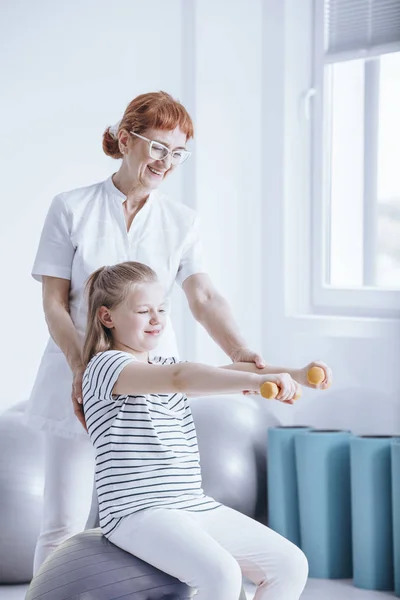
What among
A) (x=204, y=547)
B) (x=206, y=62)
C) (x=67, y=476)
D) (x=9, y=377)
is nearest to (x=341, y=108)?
(x=206, y=62)

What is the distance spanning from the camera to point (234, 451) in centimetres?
283

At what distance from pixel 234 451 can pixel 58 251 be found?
1062 mm

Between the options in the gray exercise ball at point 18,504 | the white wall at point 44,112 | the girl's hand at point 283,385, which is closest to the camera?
the girl's hand at point 283,385

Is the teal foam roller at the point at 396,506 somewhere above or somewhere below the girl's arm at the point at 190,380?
below

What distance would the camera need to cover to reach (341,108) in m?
3.39

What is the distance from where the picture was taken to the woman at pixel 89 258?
2.01m

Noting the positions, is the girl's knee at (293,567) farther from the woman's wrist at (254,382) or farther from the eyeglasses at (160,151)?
the eyeglasses at (160,151)

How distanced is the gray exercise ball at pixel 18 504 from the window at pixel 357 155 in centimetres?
132

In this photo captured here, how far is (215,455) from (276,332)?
31.0 inches

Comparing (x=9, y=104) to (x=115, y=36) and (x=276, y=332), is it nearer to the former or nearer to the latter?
(x=115, y=36)

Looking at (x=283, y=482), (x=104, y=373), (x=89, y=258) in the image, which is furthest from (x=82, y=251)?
(x=283, y=482)

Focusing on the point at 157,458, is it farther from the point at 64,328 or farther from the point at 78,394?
the point at 64,328

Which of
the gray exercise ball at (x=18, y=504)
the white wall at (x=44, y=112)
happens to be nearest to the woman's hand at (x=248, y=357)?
the gray exercise ball at (x=18, y=504)

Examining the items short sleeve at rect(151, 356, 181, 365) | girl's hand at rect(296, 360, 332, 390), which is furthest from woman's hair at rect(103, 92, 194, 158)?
girl's hand at rect(296, 360, 332, 390)
